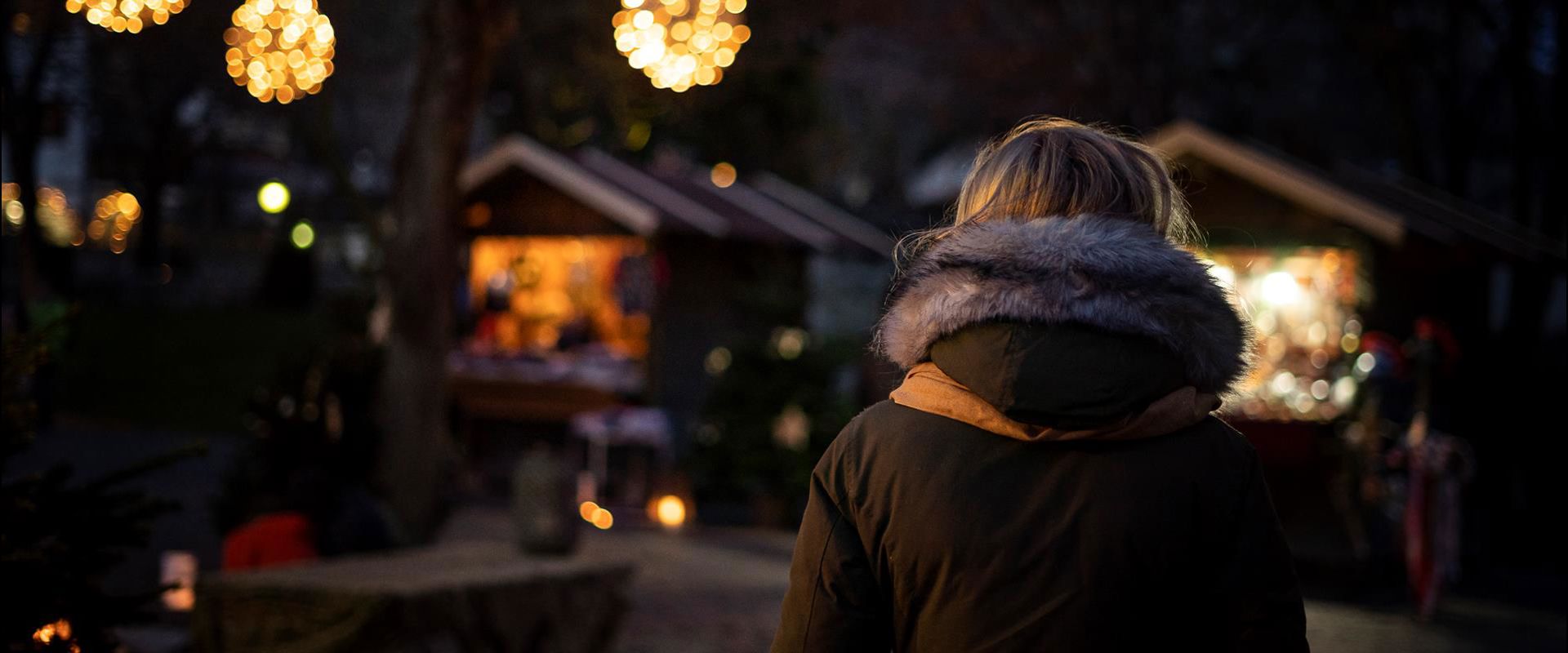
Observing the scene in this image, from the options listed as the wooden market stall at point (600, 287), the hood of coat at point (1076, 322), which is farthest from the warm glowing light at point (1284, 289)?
the hood of coat at point (1076, 322)

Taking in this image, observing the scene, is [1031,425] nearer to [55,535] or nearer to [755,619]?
[55,535]

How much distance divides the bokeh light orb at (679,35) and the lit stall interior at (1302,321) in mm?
7652

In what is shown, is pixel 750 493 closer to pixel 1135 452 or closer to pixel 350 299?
pixel 350 299

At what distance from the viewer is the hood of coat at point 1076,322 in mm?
2236

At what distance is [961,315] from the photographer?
2.33 m

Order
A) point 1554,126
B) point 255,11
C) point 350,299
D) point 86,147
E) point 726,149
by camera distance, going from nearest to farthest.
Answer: point 255,11, point 350,299, point 1554,126, point 726,149, point 86,147

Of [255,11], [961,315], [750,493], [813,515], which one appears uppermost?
[255,11]

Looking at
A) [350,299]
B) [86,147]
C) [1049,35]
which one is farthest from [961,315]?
[86,147]

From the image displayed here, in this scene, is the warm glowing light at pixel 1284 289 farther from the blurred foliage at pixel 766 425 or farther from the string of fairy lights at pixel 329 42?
the string of fairy lights at pixel 329 42

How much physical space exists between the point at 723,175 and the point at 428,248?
13.3m

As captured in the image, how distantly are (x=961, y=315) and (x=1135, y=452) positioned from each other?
0.34m

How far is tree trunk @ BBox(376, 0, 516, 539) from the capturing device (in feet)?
31.5

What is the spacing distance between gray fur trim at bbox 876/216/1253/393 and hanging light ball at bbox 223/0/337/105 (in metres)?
5.13

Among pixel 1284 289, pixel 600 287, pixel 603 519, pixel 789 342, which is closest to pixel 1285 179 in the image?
pixel 1284 289
